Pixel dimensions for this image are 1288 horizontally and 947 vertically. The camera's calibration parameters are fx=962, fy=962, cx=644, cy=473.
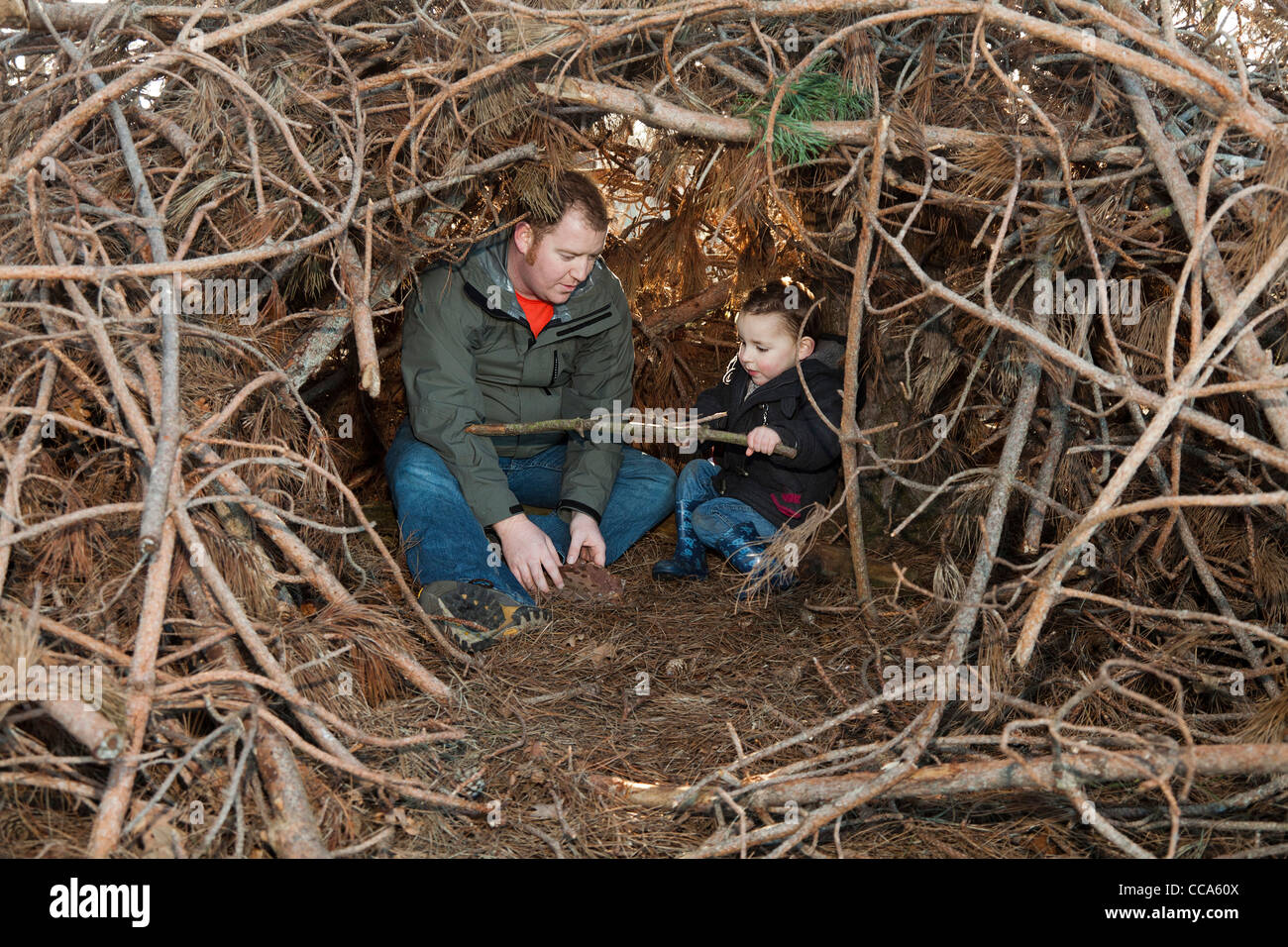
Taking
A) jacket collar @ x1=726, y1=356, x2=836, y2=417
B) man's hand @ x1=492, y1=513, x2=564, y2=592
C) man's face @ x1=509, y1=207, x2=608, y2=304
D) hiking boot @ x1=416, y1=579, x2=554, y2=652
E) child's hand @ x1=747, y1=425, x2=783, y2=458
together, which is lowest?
hiking boot @ x1=416, y1=579, x2=554, y2=652

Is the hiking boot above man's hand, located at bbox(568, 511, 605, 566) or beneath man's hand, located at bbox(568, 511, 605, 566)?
beneath

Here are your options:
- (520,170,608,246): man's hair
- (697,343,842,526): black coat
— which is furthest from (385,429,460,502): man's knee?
(697,343,842,526): black coat

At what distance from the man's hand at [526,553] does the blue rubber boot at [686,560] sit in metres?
0.48

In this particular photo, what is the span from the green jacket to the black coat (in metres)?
0.43

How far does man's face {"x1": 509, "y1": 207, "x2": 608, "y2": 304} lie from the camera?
290 centimetres

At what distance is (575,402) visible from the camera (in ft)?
11.6

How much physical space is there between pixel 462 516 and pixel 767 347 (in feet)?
3.98

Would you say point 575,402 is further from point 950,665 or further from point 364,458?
point 950,665

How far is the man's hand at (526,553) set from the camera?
3.12 metres

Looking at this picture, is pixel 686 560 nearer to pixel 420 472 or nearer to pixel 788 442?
pixel 788 442

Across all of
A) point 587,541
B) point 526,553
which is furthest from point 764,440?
point 526,553

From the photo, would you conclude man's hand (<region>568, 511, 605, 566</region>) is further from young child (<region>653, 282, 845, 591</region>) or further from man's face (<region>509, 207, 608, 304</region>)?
man's face (<region>509, 207, 608, 304</region>)

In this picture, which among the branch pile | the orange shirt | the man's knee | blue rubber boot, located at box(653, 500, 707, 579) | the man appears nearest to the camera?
the branch pile

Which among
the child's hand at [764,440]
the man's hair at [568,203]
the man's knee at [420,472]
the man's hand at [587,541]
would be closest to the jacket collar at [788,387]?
the child's hand at [764,440]
